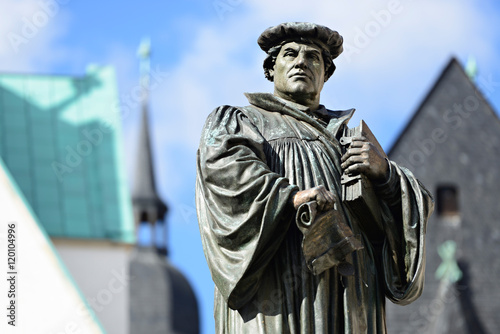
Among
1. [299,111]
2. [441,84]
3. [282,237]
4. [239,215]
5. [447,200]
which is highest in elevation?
[441,84]

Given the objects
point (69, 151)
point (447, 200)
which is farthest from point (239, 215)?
point (69, 151)

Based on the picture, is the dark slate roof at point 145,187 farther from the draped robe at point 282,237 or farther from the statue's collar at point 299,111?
the draped robe at point 282,237

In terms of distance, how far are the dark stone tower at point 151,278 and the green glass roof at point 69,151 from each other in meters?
19.6

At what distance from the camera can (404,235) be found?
9.20 metres

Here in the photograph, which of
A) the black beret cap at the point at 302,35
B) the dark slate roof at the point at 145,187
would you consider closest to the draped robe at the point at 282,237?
the black beret cap at the point at 302,35

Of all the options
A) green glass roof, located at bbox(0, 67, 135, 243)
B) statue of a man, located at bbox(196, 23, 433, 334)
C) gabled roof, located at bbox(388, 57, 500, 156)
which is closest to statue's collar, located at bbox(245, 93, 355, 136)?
statue of a man, located at bbox(196, 23, 433, 334)

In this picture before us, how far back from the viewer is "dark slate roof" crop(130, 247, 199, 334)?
8088cm

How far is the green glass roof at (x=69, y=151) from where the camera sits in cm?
5712

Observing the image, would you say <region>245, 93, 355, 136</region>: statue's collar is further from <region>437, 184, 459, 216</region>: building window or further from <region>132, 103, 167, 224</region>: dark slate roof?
<region>132, 103, 167, 224</region>: dark slate roof

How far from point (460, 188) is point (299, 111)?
4109 cm

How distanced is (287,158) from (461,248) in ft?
134

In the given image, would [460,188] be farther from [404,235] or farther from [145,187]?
[145,187]

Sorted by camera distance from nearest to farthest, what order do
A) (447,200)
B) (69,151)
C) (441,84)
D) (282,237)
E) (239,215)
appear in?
(239,215), (282,237), (447,200), (441,84), (69,151)

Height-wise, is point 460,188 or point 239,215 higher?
point 460,188
